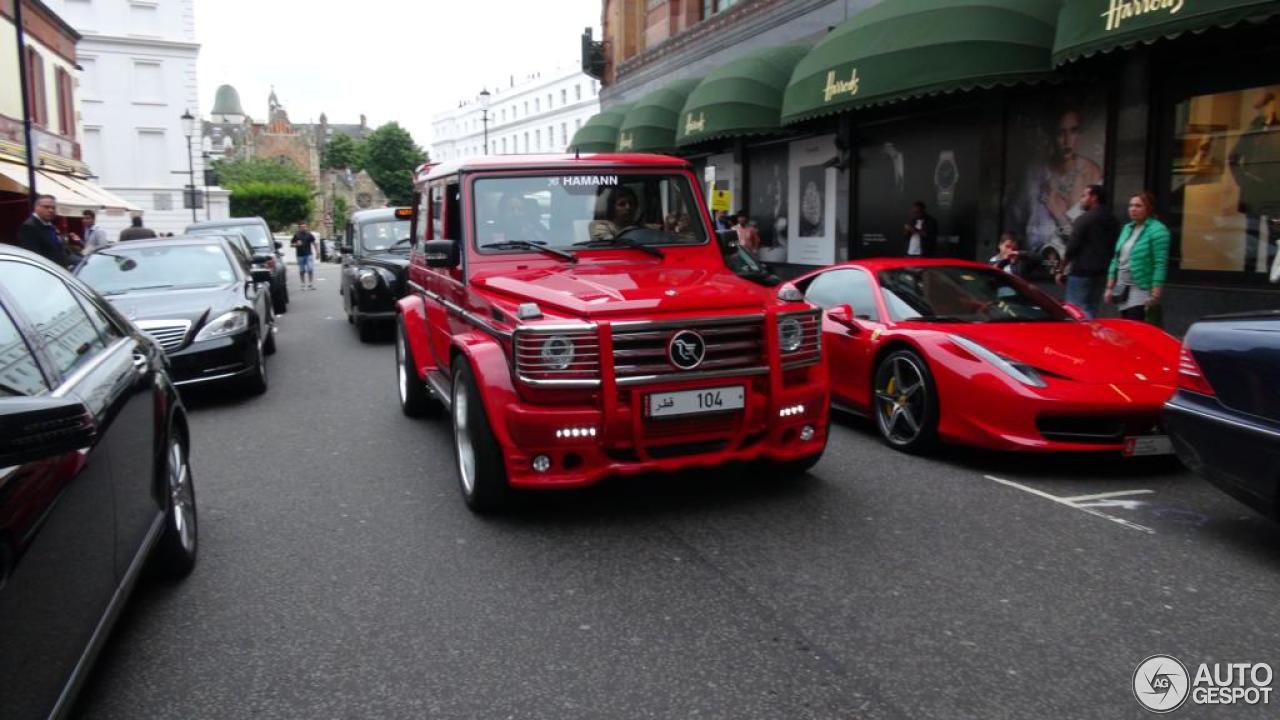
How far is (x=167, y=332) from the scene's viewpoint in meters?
8.29

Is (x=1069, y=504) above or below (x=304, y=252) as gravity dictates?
below

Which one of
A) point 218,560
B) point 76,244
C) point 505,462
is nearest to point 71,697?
point 218,560

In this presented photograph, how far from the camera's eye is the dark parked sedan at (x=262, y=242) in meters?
19.0

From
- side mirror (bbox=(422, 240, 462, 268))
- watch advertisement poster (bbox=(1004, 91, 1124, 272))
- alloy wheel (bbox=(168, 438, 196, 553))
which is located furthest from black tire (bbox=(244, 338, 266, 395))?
watch advertisement poster (bbox=(1004, 91, 1124, 272))

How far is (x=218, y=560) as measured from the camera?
454 cm

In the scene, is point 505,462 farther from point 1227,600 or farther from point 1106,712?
point 1227,600

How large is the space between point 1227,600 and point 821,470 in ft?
8.27

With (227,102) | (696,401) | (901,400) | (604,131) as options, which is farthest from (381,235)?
(227,102)

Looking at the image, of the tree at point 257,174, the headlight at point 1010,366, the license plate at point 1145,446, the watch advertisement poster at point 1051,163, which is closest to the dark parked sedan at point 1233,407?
the license plate at point 1145,446

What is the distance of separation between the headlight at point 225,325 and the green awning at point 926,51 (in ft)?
27.6

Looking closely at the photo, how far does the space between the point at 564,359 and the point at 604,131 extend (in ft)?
70.6

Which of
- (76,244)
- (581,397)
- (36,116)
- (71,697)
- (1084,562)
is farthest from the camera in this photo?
(36,116)

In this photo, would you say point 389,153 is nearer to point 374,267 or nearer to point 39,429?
point 374,267

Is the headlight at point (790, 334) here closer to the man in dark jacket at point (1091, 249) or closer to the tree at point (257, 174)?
the man in dark jacket at point (1091, 249)
